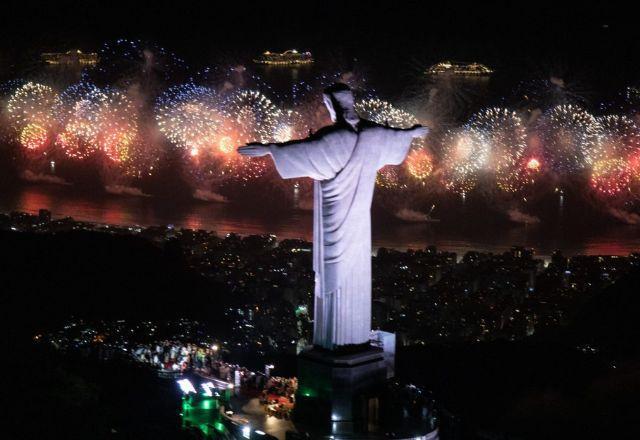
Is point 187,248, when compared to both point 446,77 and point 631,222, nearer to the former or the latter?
point 446,77

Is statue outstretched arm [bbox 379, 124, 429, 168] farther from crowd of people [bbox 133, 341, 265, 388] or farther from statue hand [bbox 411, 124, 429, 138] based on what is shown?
crowd of people [bbox 133, 341, 265, 388]

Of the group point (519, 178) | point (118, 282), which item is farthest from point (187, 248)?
point (519, 178)

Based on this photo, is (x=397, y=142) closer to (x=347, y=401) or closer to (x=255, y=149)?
(x=255, y=149)

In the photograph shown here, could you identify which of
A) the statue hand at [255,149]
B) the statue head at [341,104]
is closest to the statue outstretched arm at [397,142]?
the statue head at [341,104]

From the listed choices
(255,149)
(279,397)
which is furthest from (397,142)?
(279,397)

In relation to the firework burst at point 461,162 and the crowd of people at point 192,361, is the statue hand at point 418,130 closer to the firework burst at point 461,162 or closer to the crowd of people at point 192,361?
the crowd of people at point 192,361
